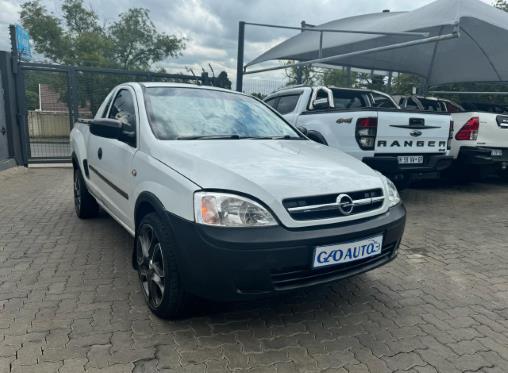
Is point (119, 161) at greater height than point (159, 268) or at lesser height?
greater

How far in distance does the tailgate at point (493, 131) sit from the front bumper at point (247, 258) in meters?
5.89

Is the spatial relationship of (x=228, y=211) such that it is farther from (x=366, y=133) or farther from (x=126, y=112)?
(x=366, y=133)

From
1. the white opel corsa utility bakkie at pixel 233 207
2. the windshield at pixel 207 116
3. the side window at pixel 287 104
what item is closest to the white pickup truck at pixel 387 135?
the side window at pixel 287 104

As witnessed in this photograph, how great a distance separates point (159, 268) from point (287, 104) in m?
5.22

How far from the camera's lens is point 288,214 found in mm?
2260

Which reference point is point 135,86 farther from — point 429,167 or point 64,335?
point 429,167

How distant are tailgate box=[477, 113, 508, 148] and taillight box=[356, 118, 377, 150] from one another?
110 inches

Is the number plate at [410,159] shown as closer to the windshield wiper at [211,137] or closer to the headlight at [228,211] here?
the windshield wiper at [211,137]

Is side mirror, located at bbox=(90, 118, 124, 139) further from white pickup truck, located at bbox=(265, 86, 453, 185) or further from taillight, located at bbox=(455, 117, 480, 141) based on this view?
taillight, located at bbox=(455, 117, 480, 141)

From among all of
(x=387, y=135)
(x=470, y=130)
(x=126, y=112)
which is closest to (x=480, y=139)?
(x=470, y=130)

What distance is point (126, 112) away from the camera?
11.6 ft

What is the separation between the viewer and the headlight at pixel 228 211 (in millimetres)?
2197

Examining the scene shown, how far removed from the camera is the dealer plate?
229 centimetres

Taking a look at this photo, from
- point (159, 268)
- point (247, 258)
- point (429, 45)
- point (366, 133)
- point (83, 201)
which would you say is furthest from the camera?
point (429, 45)
